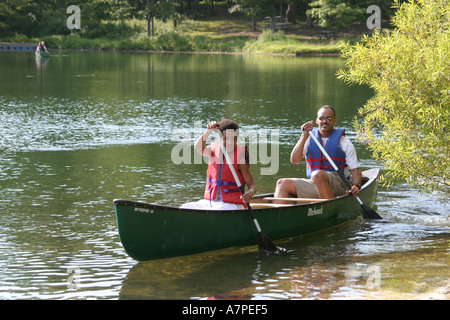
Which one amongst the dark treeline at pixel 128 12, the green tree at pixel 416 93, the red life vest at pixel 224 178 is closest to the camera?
the red life vest at pixel 224 178

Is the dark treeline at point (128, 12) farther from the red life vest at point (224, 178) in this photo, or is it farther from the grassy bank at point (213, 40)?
the red life vest at point (224, 178)

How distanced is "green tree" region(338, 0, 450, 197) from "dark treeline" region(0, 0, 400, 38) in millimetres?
46400

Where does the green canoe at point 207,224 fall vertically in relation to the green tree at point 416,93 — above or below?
below

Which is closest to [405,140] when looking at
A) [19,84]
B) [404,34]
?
[404,34]

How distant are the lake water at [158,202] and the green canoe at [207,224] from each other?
0.19 m

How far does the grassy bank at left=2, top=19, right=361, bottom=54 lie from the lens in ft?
174

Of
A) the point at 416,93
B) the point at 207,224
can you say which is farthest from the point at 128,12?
the point at 207,224

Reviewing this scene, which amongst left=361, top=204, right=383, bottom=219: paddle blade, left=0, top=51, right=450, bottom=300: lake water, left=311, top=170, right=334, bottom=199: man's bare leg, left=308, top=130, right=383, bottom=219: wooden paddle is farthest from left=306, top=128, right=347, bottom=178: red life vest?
left=0, top=51, right=450, bottom=300: lake water

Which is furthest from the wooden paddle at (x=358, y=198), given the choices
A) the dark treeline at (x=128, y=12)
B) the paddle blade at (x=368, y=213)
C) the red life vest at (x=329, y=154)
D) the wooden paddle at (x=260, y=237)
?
the dark treeline at (x=128, y=12)

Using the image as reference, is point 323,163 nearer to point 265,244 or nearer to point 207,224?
point 265,244

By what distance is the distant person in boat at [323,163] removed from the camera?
9.61 metres

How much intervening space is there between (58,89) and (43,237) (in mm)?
19910

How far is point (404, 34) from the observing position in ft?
32.9

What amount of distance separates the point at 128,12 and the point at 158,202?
54.4 meters
